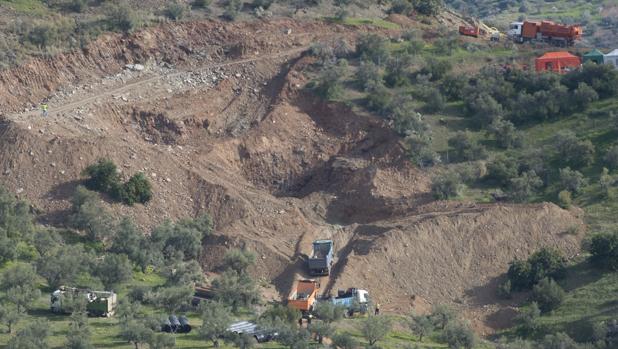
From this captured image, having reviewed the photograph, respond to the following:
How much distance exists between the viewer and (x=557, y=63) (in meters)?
76.4

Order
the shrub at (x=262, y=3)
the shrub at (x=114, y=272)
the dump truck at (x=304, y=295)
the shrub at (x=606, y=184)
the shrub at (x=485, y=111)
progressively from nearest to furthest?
the dump truck at (x=304, y=295) < the shrub at (x=114, y=272) < the shrub at (x=606, y=184) < the shrub at (x=485, y=111) < the shrub at (x=262, y=3)

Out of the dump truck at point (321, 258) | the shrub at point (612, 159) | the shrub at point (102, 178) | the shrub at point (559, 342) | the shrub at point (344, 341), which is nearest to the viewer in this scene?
the shrub at point (344, 341)

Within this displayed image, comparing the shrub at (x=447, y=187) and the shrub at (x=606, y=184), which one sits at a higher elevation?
the shrub at (x=606, y=184)

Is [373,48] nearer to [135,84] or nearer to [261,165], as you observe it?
[261,165]

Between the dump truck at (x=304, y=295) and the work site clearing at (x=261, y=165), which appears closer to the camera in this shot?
the dump truck at (x=304, y=295)

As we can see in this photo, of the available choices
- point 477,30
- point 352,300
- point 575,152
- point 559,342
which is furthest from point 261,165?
point 477,30

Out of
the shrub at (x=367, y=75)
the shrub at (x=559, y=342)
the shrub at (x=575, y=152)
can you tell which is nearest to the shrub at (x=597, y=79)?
the shrub at (x=575, y=152)

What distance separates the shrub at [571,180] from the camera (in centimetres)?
6531

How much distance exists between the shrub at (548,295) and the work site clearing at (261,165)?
1.21 m

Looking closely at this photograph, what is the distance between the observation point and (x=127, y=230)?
5969cm

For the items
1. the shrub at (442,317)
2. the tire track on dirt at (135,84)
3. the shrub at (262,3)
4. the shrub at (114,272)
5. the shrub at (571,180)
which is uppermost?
the shrub at (262,3)

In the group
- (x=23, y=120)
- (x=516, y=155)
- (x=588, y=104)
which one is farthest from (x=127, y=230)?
(x=588, y=104)

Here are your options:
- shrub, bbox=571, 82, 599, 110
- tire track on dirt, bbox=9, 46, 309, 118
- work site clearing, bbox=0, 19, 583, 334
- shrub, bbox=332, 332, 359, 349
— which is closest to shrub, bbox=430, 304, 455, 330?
work site clearing, bbox=0, 19, 583, 334

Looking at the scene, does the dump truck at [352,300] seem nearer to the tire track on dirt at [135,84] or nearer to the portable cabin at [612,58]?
the tire track on dirt at [135,84]
